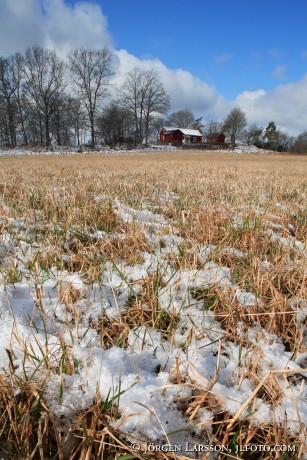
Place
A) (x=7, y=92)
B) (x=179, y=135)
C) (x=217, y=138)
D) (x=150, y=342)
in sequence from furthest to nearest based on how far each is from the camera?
(x=217, y=138) → (x=179, y=135) → (x=7, y=92) → (x=150, y=342)

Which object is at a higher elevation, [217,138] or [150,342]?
[217,138]

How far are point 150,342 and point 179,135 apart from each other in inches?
2602

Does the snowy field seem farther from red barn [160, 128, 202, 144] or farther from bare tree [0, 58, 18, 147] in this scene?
red barn [160, 128, 202, 144]

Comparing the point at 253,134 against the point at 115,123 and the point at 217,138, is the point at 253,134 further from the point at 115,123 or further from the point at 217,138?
the point at 115,123

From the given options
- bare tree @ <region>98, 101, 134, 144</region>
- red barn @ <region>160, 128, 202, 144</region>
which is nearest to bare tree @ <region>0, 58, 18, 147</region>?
bare tree @ <region>98, 101, 134, 144</region>

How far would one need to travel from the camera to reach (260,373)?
3.49ft

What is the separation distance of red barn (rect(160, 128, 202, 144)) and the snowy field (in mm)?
63998

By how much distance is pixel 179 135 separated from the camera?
204ft

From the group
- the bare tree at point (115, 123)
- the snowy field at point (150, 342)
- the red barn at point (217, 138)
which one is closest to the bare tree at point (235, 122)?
the red barn at point (217, 138)

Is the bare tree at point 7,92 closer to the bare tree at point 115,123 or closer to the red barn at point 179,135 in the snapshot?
the bare tree at point 115,123

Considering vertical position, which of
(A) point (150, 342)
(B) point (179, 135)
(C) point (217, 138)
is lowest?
(A) point (150, 342)

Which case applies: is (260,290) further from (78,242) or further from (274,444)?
(78,242)

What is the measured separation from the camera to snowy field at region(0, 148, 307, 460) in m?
0.83

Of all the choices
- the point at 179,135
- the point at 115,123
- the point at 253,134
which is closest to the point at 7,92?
the point at 115,123
